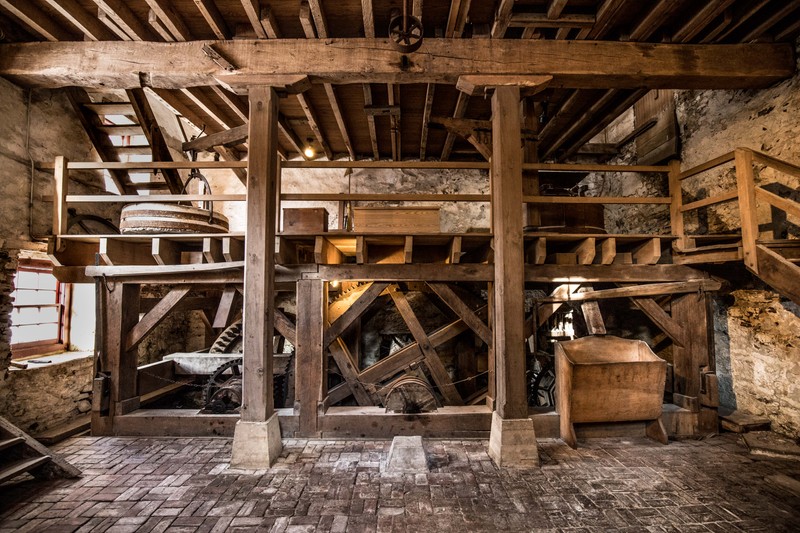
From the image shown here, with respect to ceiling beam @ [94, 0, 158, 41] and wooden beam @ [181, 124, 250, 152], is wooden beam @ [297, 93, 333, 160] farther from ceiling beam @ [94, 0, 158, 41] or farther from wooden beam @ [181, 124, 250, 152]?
ceiling beam @ [94, 0, 158, 41]

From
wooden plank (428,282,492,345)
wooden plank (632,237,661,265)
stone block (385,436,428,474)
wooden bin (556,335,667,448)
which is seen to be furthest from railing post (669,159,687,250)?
stone block (385,436,428,474)

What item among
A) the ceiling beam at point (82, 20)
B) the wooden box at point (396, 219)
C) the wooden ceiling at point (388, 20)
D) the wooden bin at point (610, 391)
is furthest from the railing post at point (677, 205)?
the ceiling beam at point (82, 20)

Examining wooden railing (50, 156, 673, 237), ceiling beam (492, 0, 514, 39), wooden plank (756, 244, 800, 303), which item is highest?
ceiling beam (492, 0, 514, 39)

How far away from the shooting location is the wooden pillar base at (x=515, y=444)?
12.0ft

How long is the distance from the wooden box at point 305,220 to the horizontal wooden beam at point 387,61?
60.2 inches

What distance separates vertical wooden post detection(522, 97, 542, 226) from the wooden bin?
70.7 inches

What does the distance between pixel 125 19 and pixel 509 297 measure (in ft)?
17.5

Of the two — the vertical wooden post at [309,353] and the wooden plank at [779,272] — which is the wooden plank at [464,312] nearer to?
the vertical wooden post at [309,353]

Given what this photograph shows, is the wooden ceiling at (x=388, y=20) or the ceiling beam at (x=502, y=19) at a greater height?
the wooden ceiling at (x=388, y=20)

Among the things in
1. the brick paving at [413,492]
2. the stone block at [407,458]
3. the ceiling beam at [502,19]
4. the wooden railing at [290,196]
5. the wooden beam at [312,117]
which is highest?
the ceiling beam at [502,19]

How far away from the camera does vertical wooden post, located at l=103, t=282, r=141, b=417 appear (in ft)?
14.6

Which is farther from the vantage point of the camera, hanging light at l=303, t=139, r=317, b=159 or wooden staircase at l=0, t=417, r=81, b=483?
hanging light at l=303, t=139, r=317, b=159

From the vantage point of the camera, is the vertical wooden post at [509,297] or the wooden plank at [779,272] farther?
the vertical wooden post at [509,297]

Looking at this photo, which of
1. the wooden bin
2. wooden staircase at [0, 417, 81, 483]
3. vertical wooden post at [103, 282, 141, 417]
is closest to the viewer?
wooden staircase at [0, 417, 81, 483]
